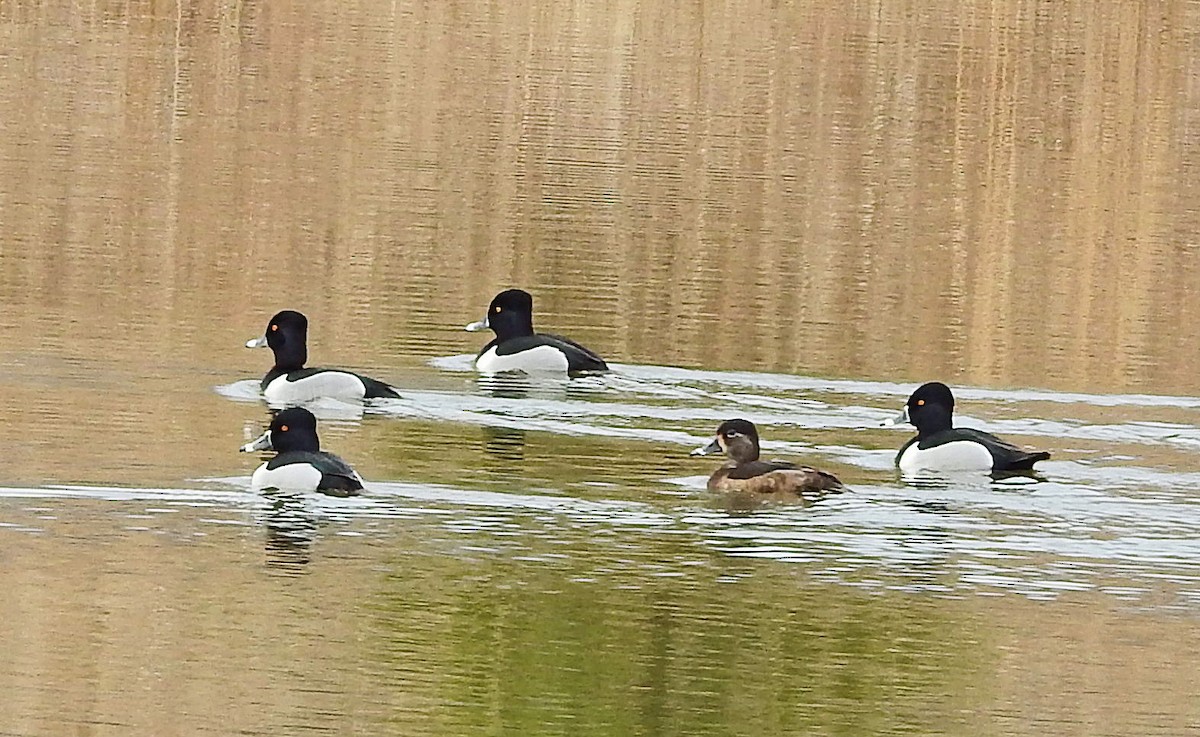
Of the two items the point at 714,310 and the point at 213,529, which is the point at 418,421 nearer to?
the point at 213,529

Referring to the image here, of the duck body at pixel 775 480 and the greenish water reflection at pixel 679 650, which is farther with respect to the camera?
the duck body at pixel 775 480

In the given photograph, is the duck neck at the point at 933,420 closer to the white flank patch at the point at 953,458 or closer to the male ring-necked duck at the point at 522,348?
the white flank patch at the point at 953,458

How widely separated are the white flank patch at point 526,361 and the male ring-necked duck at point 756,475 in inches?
161

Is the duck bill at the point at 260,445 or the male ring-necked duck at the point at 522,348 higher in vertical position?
the male ring-necked duck at the point at 522,348

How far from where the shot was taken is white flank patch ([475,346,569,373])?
68.0ft

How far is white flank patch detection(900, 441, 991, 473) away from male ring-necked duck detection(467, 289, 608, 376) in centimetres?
383

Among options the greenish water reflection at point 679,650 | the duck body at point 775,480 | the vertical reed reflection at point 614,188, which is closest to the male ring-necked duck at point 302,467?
the greenish water reflection at point 679,650

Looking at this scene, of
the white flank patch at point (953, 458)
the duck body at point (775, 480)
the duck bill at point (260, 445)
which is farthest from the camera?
the white flank patch at point (953, 458)

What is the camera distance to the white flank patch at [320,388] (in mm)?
19062

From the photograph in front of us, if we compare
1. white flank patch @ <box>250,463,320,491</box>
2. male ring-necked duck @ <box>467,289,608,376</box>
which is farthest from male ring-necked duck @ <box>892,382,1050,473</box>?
white flank patch @ <box>250,463,320,491</box>

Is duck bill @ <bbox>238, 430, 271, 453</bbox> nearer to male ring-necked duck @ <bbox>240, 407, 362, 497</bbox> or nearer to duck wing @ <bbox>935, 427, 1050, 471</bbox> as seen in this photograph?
male ring-necked duck @ <bbox>240, 407, 362, 497</bbox>

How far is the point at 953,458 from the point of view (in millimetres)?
17406

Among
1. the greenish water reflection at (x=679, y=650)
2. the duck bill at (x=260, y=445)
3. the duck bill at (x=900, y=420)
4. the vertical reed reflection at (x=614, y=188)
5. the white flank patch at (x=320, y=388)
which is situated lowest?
the greenish water reflection at (x=679, y=650)

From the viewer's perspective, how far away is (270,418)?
1869 centimetres
